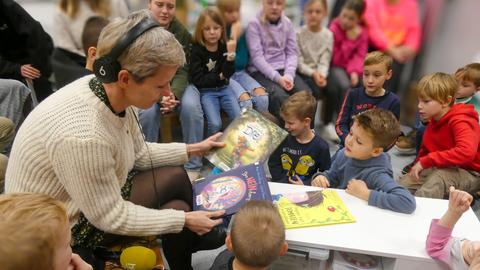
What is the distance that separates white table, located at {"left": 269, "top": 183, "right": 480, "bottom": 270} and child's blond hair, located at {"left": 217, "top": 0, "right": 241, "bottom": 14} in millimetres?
1640

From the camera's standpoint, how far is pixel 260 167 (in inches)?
56.5

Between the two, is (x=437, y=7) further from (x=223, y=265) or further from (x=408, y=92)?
(x=223, y=265)

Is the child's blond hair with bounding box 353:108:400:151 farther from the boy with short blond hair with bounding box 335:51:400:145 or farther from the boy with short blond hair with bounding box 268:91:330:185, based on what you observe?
the boy with short blond hair with bounding box 335:51:400:145

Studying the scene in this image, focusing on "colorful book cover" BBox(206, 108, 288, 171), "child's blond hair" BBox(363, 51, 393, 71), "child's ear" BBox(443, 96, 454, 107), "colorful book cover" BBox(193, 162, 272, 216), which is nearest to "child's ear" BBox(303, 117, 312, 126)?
"colorful book cover" BBox(206, 108, 288, 171)

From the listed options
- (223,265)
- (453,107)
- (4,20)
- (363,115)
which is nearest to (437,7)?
(453,107)

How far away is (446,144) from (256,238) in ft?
4.55

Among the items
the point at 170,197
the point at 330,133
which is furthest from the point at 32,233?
the point at 330,133

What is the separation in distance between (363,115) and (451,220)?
53 centimetres

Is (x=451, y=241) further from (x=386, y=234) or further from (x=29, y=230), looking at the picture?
(x=29, y=230)

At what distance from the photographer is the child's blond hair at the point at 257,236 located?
107cm

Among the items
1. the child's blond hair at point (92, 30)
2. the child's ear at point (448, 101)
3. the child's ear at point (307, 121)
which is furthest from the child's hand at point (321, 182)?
the child's blond hair at point (92, 30)

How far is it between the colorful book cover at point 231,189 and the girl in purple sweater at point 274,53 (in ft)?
3.77

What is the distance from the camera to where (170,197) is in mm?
1461

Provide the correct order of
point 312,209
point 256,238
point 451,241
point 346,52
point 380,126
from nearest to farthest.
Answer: point 256,238 < point 451,241 < point 312,209 < point 380,126 < point 346,52
